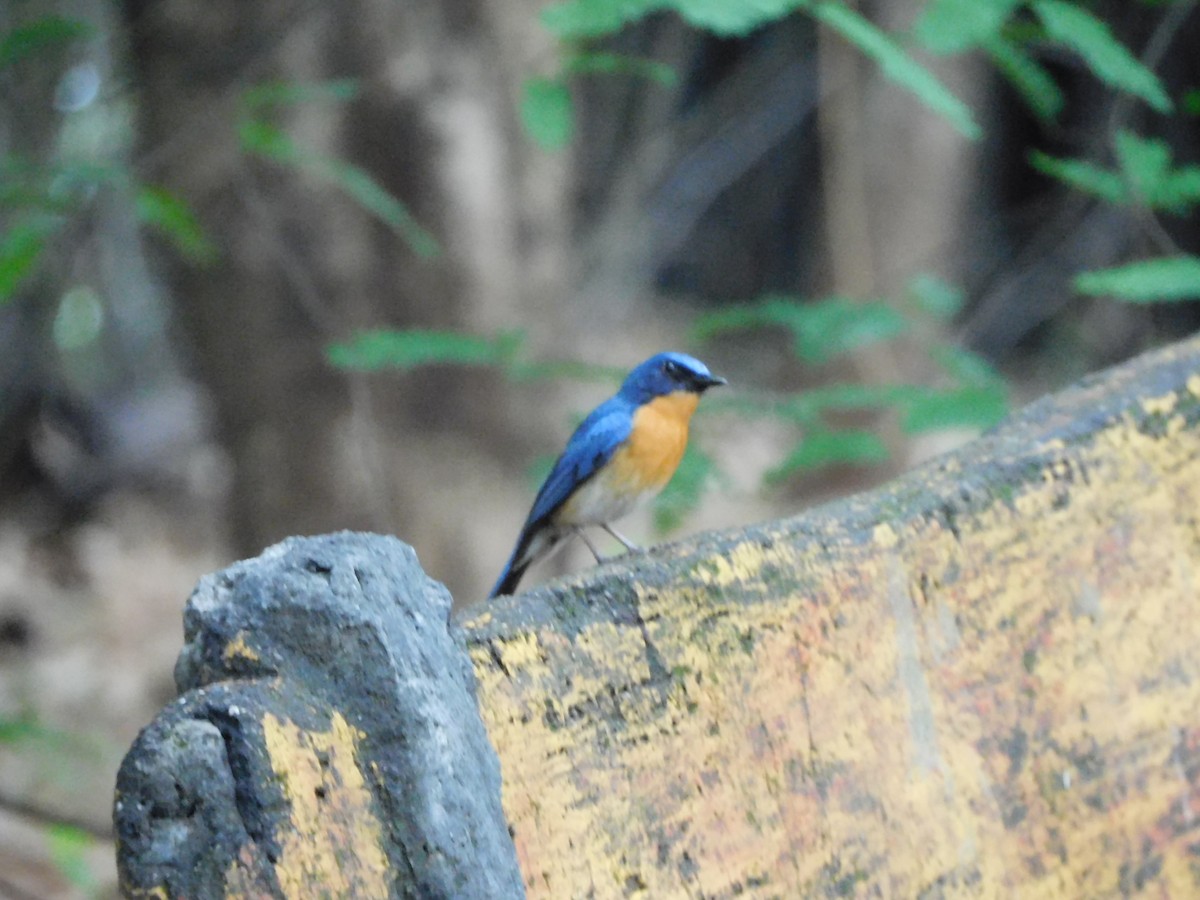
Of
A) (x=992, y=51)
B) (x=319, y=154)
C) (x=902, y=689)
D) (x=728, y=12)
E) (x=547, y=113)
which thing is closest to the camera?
(x=902, y=689)

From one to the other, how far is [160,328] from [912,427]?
27.1 ft

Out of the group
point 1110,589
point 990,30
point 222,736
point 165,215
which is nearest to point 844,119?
point 990,30

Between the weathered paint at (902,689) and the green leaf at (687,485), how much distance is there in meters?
1.35

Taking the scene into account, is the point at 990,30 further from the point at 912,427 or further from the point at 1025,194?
the point at 1025,194

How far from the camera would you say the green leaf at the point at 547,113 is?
3.25m

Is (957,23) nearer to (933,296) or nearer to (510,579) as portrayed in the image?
(510,579)

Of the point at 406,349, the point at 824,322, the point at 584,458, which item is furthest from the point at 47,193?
the point at 824,322

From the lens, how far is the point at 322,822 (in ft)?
4.73

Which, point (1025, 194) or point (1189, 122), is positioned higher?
point (1025, 194)

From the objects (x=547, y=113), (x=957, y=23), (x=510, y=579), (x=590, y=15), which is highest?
(x=547, y=113)


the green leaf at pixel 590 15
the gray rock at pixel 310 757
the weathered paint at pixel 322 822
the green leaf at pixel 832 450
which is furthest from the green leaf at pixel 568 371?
the weathered paint at pixel 322 822

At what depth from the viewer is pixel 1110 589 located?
7.75 feet

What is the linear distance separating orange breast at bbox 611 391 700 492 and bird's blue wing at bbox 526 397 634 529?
25 mm

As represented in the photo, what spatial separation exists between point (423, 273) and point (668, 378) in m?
1.61
